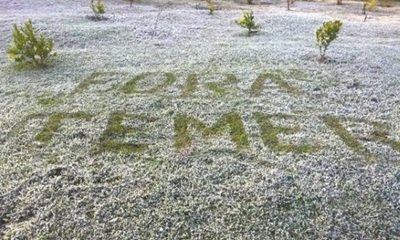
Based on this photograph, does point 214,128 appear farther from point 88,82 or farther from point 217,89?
point 88,82

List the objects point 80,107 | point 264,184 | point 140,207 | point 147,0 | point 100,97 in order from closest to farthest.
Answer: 1. point 140,207
2. point 264,184
3. point 80,107
4. point 100,97
5. point 147,0

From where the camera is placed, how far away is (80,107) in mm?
7559

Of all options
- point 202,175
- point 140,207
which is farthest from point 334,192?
point 140,207

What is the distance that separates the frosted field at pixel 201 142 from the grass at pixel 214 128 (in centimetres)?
3

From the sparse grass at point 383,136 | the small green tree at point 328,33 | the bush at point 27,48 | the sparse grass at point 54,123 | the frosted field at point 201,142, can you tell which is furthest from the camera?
the small green tree at point 328,33

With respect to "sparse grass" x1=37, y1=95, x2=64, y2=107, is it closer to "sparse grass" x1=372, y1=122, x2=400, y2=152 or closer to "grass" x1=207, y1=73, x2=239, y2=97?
"grass" x1=207, y1=73, x2=239, y2=97

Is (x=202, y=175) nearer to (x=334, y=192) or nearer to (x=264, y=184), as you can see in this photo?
(x=264, y=184)

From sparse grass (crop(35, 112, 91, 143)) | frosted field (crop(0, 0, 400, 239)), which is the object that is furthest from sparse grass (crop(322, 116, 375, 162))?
sparse grass (crop(35, 112, 91, 143))

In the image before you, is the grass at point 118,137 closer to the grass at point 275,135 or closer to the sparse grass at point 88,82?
the sparse grass at point 88,82

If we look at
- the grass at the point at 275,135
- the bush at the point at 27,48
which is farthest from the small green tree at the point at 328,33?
the bush at the point at 27,48

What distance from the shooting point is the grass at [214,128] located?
630cm

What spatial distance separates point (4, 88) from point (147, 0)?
40.2 feet

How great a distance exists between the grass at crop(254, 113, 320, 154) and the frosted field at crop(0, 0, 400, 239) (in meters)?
0.03

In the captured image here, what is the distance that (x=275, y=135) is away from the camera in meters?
6.53
